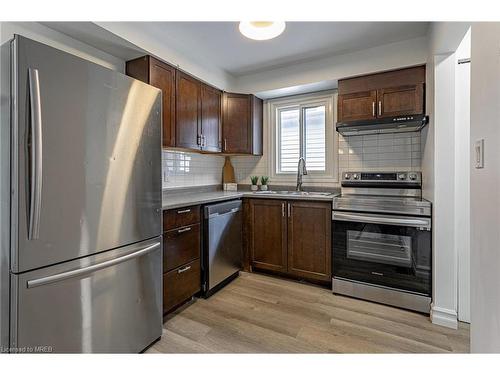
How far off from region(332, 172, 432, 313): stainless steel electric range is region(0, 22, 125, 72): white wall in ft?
8.01

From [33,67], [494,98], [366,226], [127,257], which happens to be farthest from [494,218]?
[33,67]

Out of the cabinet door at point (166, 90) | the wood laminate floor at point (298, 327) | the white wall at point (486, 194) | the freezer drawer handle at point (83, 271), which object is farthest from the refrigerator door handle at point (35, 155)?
the white wall at point (486, 194)

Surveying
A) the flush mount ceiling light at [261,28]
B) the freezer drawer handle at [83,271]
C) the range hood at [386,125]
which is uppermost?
the flush mount ceiling light at [261,28]

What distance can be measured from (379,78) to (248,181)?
204 centimetres

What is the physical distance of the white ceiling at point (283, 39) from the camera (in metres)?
2.18

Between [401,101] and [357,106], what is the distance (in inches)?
15.4

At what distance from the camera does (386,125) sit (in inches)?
96.0

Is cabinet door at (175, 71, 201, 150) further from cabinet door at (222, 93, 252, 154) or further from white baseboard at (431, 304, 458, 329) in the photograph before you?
white baseboard at (431, 304, 458, 329)

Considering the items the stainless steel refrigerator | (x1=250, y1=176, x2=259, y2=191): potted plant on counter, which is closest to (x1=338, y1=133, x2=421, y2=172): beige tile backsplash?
(x1=250, y1=176, x2=259, y2=191): potted plant on counter

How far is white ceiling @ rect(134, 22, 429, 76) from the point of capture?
218cm

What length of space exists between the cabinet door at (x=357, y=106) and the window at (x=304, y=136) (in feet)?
1.41

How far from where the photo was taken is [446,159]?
193cm

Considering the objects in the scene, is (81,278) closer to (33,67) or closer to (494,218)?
(33,67)

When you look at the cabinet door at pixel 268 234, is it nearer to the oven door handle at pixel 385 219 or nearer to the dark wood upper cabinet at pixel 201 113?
the oven door handle at pixel 385 219
